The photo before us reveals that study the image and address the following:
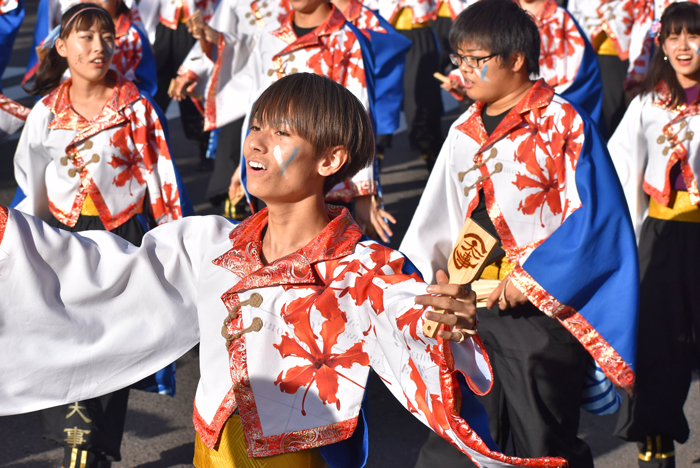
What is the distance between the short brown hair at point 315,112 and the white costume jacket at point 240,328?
18 cm

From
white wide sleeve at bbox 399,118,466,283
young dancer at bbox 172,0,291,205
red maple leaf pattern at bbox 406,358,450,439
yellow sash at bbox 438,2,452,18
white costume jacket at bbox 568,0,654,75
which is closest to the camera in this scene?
red maple leaf pattern at bbox 406,358,450,439

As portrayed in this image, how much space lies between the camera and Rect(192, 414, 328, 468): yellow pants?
203 centimetres

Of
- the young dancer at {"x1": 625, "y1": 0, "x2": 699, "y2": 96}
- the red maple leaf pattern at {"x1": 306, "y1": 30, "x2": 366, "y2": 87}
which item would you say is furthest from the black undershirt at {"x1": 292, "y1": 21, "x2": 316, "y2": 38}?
the young dancer at {"x1": 625, "y1": 0, "x2": 699, "y2": 96}

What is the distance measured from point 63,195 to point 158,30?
12.3 ft

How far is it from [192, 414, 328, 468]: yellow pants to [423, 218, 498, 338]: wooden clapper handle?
52cm

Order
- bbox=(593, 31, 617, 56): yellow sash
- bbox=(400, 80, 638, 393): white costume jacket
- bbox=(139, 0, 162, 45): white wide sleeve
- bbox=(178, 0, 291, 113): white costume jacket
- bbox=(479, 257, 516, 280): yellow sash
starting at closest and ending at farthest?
bbox=(400, 80, 638, 393): white costume jacket, bbox=(479, 257, 516, 280): yellow sash, bbox=(178, 0, 291, 113): white costume jacket, bbox=(139, 0, 162, 45): white wide sleeve, bbox=(593, 31, 617, 56): yellow sash

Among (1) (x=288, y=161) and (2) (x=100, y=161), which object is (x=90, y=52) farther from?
(1) (x=288, y=161)

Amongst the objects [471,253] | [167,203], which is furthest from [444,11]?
[471,253]

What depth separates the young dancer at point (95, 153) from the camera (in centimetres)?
352

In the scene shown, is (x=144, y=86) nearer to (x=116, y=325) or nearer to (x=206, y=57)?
(x=206, y=57)

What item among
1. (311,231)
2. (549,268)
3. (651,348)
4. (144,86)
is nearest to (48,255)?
(311,231)

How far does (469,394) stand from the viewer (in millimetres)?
1841

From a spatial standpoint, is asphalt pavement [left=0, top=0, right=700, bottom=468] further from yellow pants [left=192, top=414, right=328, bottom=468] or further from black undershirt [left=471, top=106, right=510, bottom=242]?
yellow pants [left=192, top=414, right=328, bottom=468]

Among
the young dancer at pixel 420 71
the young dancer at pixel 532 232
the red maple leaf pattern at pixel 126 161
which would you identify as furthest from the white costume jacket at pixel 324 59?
the young dancer at pixel 420 71
